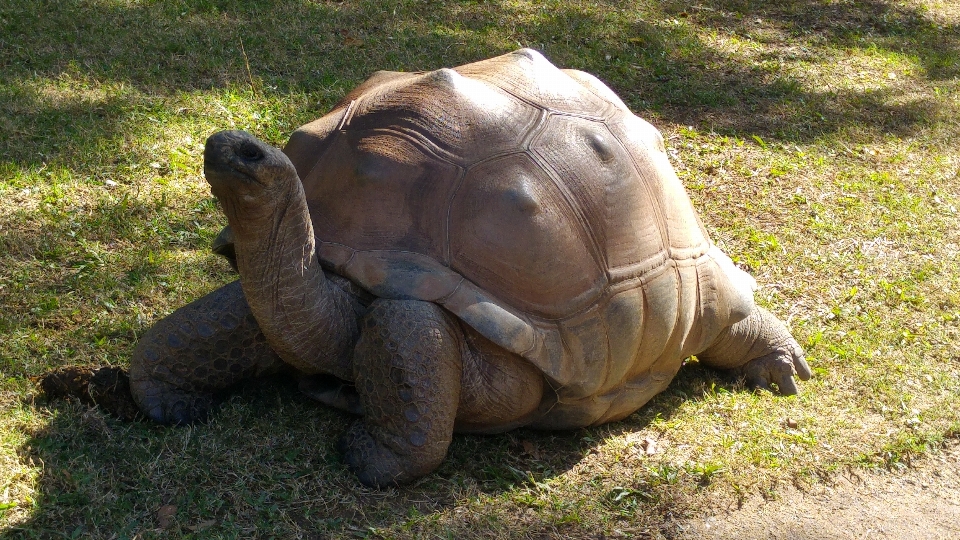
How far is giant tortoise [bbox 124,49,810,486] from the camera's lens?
338 cm

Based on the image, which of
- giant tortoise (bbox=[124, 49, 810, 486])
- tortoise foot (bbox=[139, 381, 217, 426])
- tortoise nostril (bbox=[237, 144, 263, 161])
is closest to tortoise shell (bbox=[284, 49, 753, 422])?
giant tortoise (bbox=[124, 49, 810, 486])

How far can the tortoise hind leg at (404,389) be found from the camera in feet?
11.0

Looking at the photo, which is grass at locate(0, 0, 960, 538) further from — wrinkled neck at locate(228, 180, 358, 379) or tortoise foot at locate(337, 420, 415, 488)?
wrinkled neck at locate(228, 180, 358, 379)

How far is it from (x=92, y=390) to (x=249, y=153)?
138 centimetres

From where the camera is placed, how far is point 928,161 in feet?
22.9

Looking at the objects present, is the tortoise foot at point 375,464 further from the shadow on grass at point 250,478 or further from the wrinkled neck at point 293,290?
the wrinkled neck at point 293,290

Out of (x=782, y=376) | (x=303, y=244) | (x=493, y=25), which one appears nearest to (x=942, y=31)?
(x=493, y=25)

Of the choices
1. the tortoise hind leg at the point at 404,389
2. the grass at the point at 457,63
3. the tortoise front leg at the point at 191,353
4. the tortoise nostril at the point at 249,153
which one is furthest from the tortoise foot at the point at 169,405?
the tortoise nostril at the point at 249,153

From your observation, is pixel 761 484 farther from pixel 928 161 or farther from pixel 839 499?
pixel 928 161

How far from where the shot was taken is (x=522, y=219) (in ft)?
11.6

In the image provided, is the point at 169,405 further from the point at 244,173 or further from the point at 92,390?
the point at 244,173

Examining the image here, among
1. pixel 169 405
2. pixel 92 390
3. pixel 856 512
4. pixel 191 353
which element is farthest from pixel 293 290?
pixel 856 512

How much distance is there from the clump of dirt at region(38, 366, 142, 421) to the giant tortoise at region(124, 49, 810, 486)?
76 mm

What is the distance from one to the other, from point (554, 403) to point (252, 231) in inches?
56.2
